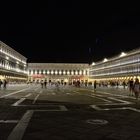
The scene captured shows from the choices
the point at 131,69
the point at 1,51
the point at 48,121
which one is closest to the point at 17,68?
the point at 1,51

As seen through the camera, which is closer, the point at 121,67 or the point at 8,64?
the point at 8,64

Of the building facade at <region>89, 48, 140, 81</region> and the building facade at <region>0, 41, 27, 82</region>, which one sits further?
the building facade at <region>89, 48, 140, 81</region>

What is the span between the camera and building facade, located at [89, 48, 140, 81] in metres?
127

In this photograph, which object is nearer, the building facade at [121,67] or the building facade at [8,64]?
the building facade at [8,64]

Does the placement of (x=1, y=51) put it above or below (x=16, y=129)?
above

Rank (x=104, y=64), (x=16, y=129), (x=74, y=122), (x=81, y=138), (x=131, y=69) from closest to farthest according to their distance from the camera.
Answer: (x=81, y=138)
(x=16, y=129)
(x=74, y=122)
(x=131, y=69)
(x=104, y=64)

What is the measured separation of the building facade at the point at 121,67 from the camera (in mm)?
126875

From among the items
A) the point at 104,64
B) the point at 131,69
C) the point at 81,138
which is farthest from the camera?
the point at 104,64

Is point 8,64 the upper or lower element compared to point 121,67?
upper

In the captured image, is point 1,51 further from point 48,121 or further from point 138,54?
→ point 48,121

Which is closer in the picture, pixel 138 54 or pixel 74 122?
pixel 74 122

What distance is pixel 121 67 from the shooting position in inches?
5851

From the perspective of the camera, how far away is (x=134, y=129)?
12.0m

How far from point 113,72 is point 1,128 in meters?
153
